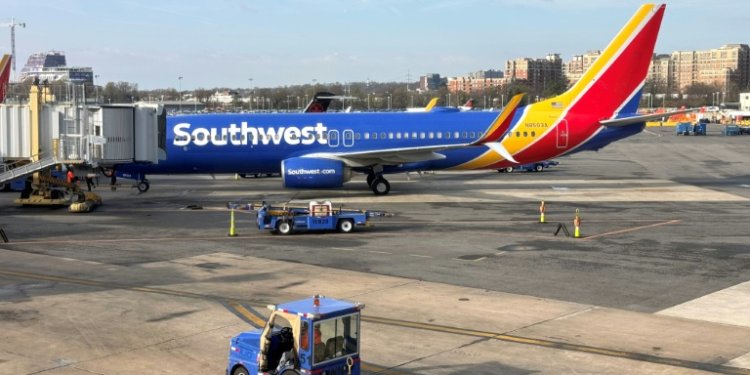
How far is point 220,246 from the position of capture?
2948 centimetres

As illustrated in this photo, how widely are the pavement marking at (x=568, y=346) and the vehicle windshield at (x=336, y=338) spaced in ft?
16.1

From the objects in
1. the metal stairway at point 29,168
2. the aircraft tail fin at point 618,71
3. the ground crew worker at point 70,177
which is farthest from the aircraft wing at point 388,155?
the metal stairway at point 29,168

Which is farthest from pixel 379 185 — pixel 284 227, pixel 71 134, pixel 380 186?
pixel 71 134

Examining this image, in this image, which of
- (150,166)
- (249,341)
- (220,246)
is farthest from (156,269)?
(150,166)

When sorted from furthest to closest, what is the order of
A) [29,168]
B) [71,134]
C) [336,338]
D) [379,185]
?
1. [379,185]
2. [29,168]
3. [71,134]
4. [336,338]

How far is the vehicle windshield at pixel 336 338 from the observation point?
13.0 metres

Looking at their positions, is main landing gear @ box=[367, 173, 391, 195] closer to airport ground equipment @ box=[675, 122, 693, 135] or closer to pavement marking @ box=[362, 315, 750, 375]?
pavement marking @ box=[362, 315, 750, 375]

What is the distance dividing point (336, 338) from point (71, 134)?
27.8 m

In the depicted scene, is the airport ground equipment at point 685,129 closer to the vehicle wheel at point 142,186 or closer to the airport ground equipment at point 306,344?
the vehicle wheel at point 142,186

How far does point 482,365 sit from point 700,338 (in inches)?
213

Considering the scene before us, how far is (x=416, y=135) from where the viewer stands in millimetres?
45656

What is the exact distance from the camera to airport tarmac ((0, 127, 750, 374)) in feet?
53.3

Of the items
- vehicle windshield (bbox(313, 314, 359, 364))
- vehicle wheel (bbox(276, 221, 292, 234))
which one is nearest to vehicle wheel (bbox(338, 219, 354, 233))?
vehicle wheel (bbox(276, 221, 292, 234))

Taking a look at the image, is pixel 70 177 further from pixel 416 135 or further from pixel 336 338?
pixel 336 338
